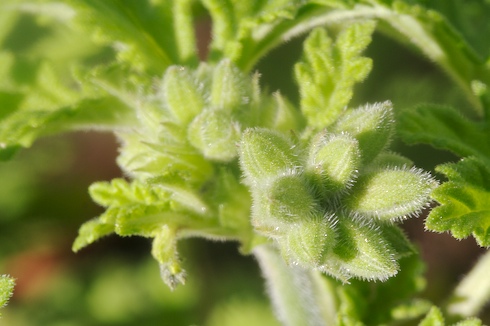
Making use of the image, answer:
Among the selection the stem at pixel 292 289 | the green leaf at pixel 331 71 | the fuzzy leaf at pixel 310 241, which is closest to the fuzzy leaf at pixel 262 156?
the fuzzy leaf at pixel 310 241

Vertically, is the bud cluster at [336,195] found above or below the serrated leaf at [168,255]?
below

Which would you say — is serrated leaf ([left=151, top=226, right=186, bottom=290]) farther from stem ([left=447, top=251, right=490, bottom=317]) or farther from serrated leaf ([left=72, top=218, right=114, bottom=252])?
stem ([left=447, top=251, right=490, bottom=317])

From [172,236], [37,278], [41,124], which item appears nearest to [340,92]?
[172,236]

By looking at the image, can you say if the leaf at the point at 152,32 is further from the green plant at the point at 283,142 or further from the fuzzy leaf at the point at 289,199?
the fuzzy leaf at the point at 289,199

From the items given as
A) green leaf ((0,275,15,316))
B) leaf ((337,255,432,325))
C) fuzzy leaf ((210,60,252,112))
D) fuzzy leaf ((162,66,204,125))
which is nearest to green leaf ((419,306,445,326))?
leaf ((337,255,432,325))

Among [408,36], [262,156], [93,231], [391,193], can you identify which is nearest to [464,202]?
[391,193]

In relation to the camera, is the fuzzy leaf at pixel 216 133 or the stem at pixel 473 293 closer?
the fuzzy leaf at pixel 216 133

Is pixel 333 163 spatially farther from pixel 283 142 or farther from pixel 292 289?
pixel 292 289
